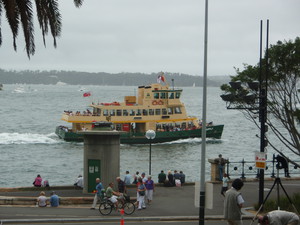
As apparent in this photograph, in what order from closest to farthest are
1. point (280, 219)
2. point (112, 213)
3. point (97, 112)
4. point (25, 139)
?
point (280, 219), point (112, 213), point (97, 112), point (25, 139)

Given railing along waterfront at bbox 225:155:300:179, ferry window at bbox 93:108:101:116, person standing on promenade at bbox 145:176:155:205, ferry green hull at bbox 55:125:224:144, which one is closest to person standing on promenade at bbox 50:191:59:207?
person standing on promenade at bbox 145:176:155:205

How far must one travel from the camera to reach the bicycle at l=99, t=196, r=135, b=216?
19.1 m

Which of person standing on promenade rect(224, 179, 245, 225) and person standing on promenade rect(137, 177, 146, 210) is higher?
person standing on promenade rect(224, 179, 245, 225)

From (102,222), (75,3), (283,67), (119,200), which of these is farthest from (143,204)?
(75,3)

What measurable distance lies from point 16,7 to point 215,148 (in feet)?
192

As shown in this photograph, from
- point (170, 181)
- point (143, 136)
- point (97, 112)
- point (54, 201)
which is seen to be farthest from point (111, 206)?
point (143, 136)

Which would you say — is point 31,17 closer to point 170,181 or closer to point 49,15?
point 49,15

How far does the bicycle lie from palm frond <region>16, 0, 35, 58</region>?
770 centimetres

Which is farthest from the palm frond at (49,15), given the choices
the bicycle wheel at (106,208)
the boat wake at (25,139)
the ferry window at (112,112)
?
the boat wake at (25,139)

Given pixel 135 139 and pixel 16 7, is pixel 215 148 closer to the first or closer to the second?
pixel 135 139

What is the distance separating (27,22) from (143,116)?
54.0 metres

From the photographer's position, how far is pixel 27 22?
1262cm

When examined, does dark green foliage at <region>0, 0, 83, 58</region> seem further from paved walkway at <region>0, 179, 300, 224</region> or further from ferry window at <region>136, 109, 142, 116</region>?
ferry window at <region>136, 109, 142, 116</region>

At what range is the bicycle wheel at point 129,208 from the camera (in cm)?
1961
